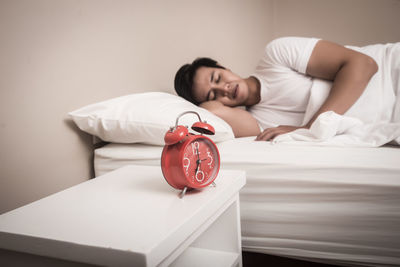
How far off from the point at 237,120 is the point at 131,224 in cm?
97

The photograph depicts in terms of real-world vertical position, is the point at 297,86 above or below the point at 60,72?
below

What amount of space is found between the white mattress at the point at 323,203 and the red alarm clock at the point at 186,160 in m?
0.25

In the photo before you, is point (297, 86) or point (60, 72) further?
point (297, 86)

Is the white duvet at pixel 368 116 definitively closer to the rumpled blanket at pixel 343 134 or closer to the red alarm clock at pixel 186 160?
the rumpled blanket at pixel 343 134

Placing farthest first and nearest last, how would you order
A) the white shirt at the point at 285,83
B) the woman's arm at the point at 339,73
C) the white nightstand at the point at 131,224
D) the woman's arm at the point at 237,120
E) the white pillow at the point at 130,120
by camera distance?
the white shirt at the point at 285,83 → the woman's arm at the point at 237,120 → the woman's arm at the point at 339,73 → the white pillow at the point at 130,120 → the white nightstand at the point at 131,224

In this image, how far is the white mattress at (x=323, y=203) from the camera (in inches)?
31.1

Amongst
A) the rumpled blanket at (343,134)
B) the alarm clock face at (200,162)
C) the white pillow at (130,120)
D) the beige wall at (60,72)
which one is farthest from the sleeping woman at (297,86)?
the alarm clock face at (200,162)

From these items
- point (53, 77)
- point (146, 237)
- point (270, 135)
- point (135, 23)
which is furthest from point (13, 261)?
point (135, 23)

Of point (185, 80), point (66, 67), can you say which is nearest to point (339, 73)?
point (185, 80)

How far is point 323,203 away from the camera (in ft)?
2.76

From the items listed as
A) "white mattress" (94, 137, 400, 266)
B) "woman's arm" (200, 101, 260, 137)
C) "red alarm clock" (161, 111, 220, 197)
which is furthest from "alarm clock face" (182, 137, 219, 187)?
"woman's arm" (200, 101, 260, 137)

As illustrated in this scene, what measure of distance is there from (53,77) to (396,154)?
1.05 metres

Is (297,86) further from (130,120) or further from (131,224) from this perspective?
(131,224)

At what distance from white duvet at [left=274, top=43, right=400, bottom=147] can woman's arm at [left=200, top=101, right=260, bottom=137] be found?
251 mm
